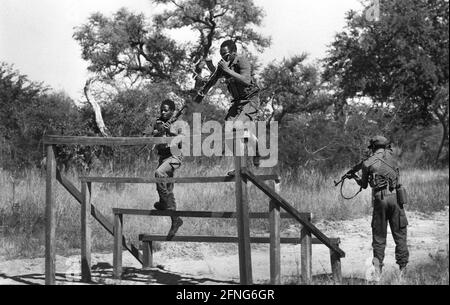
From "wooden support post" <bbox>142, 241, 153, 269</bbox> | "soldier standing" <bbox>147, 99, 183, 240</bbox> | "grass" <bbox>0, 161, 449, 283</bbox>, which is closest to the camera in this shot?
"soldier standing" <bbox>147, 99, 183, 240</bbox>

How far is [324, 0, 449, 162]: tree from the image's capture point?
26.7m

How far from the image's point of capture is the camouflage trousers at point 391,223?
28.5ft

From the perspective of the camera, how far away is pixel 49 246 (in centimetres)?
791

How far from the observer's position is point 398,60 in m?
27.0

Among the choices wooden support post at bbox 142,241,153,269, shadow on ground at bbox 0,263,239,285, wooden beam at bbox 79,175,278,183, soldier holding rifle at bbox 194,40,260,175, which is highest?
soldier holding rifle at bbox 194,40,260,175

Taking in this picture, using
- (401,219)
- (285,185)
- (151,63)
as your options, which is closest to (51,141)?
(401,219)

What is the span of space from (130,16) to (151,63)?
7.27 ft

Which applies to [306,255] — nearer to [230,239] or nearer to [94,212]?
[230,239]

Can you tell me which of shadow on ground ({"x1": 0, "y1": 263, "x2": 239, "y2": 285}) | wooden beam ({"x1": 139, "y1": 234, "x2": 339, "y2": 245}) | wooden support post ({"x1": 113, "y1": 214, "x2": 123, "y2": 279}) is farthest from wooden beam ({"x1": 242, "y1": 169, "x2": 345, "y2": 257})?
wooden support post ({"x1": 113, "y1": 214, "x2": 123, "y2": 279})

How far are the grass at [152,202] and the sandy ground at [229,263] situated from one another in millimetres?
717

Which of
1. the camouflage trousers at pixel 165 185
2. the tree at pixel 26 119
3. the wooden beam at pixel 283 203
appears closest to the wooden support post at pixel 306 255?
the wooden beam at pixel 283 203

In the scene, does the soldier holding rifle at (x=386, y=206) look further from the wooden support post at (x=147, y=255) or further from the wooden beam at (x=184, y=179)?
the wooden support post at (x=147, y=255)

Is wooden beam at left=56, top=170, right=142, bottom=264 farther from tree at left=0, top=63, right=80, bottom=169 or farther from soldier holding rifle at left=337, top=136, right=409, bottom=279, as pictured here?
tree at left=0, top=63, right=80, bottom=169
